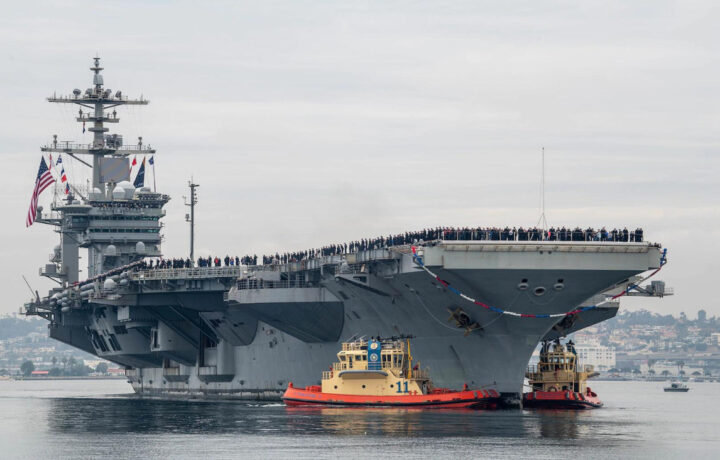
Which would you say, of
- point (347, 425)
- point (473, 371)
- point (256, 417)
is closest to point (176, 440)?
point (347, 425)

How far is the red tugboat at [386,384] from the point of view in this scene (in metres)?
43.5

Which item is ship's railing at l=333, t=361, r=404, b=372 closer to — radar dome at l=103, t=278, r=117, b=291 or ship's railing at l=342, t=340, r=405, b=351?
ship's railing at l=342, t=340, r=405, b=351

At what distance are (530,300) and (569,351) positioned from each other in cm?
807

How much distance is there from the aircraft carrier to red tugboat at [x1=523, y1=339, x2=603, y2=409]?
1.40m

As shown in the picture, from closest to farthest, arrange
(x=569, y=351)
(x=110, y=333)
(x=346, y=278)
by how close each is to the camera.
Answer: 1. (x=346, y=278)
2. (x=569, y=351)
3. (x=110, y=333)

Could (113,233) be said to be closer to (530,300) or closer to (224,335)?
(224,335)

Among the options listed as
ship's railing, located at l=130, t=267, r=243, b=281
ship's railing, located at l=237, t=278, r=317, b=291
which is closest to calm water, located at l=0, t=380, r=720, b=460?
ship's railing, located at l=237, t=278, r=317, b=291

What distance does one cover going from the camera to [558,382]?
48.3 meters

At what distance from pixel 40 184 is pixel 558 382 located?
27622 millimetres

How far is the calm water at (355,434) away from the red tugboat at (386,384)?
1.31ft

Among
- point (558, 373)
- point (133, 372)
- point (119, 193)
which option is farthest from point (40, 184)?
point (558, 373)

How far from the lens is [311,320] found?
49.6m

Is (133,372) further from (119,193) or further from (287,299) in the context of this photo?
(287,299)

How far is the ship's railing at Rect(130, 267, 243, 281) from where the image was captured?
52344mm
